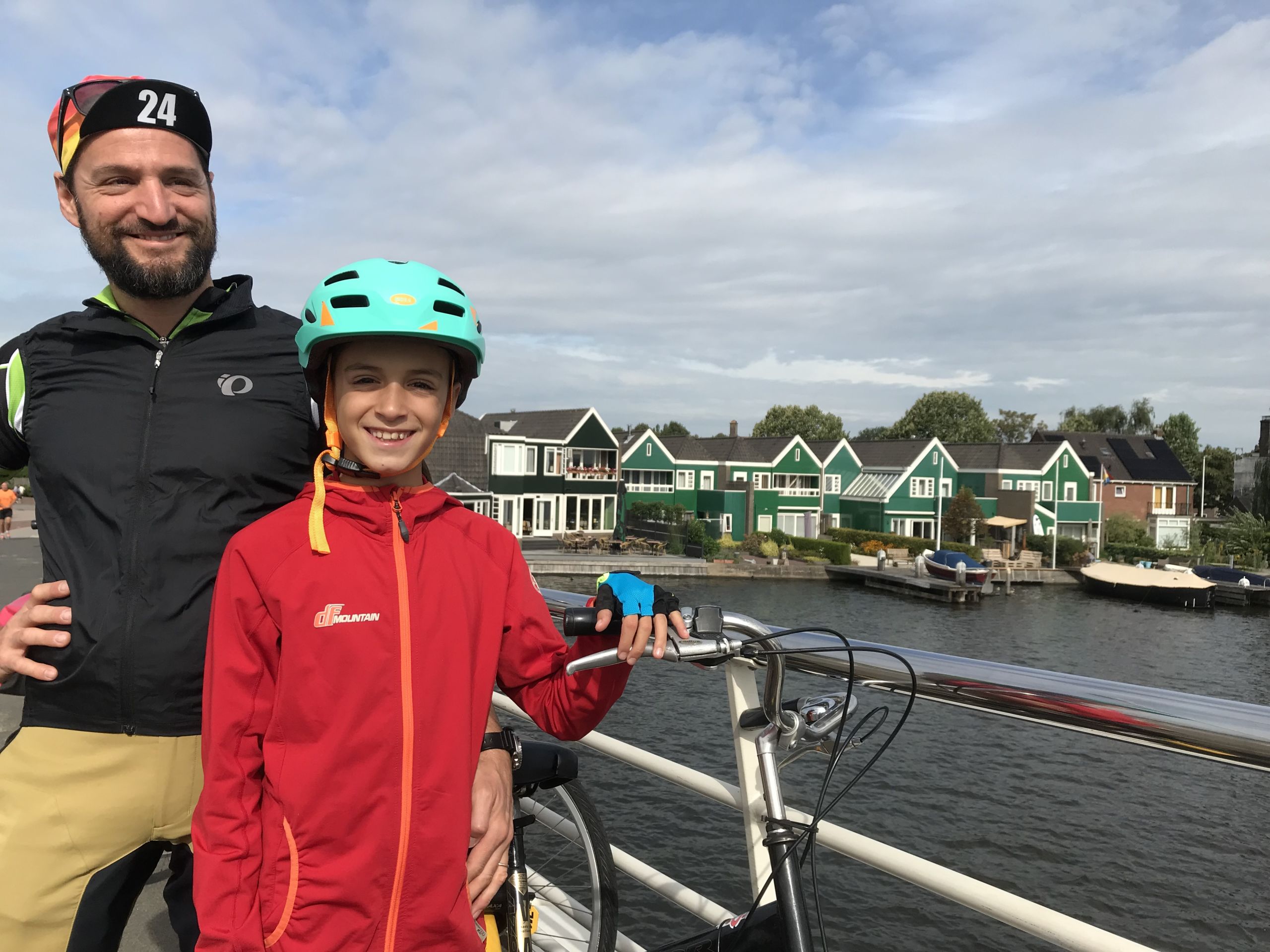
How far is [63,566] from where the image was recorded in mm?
2055

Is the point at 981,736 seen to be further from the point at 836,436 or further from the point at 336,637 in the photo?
the point at 836,436

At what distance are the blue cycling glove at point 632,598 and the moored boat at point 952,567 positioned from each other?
47.6 m

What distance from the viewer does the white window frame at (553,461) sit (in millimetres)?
50781

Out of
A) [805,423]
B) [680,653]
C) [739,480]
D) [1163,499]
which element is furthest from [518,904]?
[805,423]

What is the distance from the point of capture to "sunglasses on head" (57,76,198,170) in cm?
210


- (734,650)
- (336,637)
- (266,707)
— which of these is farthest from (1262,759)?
(266,707)

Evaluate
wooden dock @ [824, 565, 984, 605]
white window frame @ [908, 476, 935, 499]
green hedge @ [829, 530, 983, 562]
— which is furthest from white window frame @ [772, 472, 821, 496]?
wooden dock @ [824, 565, 984, 605]

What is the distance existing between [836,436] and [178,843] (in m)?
95.3

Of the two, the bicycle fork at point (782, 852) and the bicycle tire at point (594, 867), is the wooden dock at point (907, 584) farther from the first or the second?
the bicycle fork at point (782, 852)

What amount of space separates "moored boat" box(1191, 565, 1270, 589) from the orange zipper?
57.1m

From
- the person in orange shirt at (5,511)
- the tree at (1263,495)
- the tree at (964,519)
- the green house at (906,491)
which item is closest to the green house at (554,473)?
the green house at (906,491)

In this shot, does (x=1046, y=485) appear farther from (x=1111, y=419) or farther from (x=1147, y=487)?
(x=1111, y=419)

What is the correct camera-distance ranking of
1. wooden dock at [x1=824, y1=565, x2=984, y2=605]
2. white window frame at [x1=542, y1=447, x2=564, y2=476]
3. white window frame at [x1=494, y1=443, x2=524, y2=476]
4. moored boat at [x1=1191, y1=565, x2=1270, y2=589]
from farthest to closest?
white window frame at [x1=542, y1=447, x2=564, y2=476] < white window frame at [x1=494, y1=443, x2=524, y2=476] < moored boat at [x1=1191, y1=565, x2=1270, y2=589] < wooden dock at [x1=824, y1=565, x2=984, y2=605]

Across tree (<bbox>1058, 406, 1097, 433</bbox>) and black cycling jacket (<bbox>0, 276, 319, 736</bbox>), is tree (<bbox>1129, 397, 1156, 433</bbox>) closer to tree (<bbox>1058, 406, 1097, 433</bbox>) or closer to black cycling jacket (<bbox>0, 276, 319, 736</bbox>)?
tree (<bbox>1058, 406, 1097, 433</bbox>)
